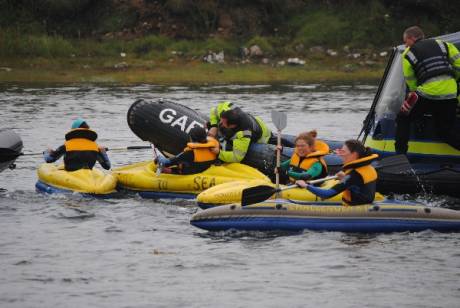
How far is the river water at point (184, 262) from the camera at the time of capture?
9.50 m

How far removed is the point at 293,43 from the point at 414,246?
24546mm

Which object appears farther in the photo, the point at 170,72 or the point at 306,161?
the point at 170,72

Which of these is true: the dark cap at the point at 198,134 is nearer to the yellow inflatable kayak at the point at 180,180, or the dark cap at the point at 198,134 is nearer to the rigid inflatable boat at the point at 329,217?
the yellow inflatable kayak at the point at 180,180

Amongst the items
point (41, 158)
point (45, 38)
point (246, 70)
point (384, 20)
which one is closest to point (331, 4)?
point (384, 20)

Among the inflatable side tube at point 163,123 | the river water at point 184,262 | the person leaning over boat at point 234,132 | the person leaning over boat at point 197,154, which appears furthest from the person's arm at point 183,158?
the inflatable side tube at point 163,123

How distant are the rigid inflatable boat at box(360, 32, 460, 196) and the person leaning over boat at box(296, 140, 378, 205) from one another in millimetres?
1669

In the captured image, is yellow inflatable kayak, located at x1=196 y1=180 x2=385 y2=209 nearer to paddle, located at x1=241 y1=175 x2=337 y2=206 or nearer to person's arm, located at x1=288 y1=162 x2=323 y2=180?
person's arm, located at x1=288 y1=162 x2=323 y2=180

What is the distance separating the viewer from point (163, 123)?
14.7 m

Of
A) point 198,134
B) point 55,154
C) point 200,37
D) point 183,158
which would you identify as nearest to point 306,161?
point 198,134

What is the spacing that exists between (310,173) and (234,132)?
1.86m

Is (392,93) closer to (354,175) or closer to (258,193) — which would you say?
(354,175)

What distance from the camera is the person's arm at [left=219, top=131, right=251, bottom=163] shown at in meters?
13.8

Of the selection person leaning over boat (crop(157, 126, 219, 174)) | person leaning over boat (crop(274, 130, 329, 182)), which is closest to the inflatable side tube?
person leaning over boat (crop(157, 126, 219, 174))

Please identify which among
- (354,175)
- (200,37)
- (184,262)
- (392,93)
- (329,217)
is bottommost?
(184,262)
